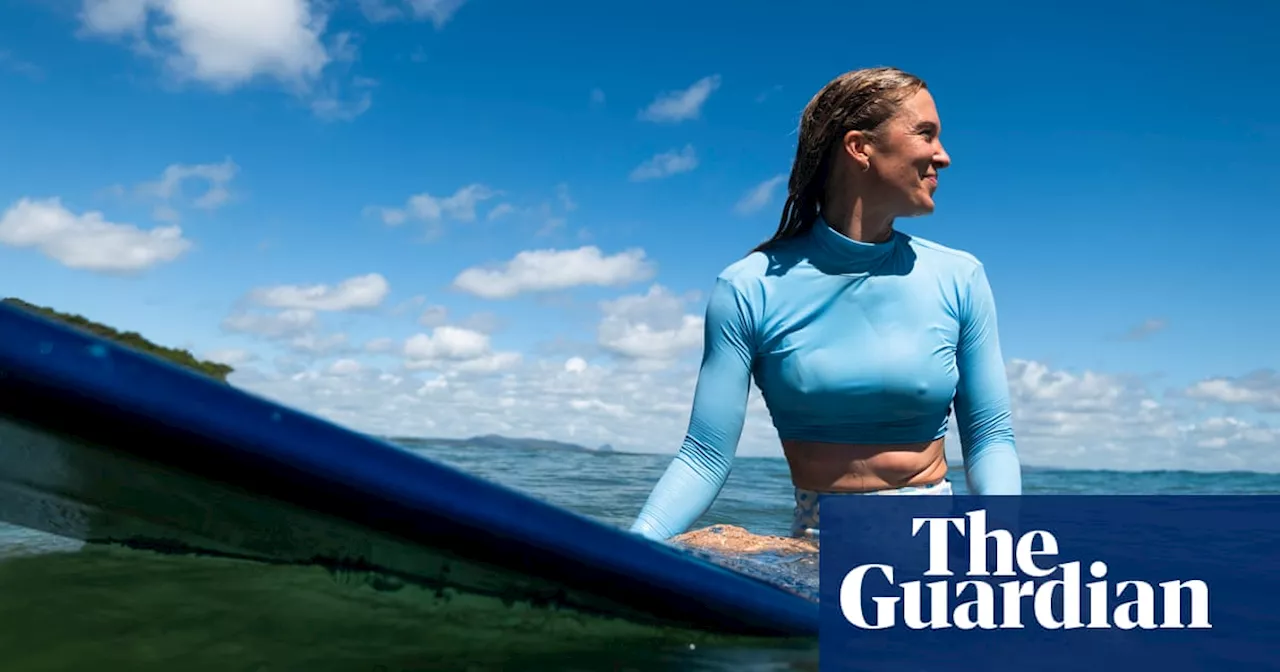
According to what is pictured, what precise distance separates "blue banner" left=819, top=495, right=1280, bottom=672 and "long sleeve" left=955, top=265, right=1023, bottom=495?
148mm

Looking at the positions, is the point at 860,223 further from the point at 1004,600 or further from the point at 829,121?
the point at 1004,600

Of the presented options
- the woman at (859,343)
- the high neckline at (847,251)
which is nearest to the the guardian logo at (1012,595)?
the woman at (859,343)

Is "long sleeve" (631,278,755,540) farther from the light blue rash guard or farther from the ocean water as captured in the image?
the ocean water

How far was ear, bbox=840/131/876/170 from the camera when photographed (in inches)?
91.8

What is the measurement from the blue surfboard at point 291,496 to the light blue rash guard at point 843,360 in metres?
0.63

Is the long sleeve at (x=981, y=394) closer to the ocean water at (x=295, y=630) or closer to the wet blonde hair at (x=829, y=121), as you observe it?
the wet blonde hair at (x=829, y=121)

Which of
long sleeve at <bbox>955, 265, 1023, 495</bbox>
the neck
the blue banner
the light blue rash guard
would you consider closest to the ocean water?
the blue banner

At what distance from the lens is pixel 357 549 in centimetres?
164

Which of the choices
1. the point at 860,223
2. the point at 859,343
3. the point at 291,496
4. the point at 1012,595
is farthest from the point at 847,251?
the point at 291,496

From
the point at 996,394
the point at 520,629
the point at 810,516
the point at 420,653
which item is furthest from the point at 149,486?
the point at 996,394

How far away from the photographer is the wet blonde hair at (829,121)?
7.56 feet

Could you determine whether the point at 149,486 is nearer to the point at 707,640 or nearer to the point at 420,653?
the point at 420,653

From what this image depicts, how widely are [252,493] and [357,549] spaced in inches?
10.0

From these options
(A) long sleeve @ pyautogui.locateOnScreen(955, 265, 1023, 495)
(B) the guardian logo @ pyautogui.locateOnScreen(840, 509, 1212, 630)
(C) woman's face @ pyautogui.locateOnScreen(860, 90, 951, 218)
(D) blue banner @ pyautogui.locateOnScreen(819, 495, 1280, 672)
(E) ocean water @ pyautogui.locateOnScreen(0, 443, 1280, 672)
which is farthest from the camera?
(A) long sleeve @ pyautogui.locateOnScreen(955, 265, 1023, 495)
